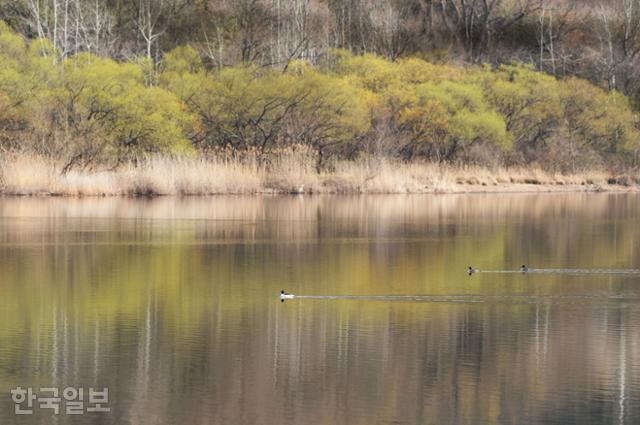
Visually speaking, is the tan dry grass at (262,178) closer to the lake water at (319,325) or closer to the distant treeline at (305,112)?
the distant treeline at (305,112)

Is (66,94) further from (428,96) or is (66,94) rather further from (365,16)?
(365,16)

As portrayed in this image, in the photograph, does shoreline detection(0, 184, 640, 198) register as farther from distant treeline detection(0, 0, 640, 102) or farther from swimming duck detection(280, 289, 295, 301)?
swimming duck detection(280, 289, 295, 301)

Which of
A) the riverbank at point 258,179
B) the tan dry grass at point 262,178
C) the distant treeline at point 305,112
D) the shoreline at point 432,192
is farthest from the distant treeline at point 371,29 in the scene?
the shoreline at point 432,192

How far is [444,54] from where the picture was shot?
8300 cm

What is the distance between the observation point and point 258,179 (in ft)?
149

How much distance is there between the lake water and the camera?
35.5ft

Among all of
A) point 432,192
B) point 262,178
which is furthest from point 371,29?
point 262,178

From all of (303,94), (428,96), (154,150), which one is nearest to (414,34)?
(428,96)

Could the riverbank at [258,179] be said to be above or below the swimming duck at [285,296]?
above

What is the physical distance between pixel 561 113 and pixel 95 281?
Result: 46224 mm

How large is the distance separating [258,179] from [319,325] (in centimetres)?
3077

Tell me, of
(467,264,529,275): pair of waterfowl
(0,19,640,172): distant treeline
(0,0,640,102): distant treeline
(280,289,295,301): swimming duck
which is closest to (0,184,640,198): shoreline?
(0,19,640,172): distant treeline

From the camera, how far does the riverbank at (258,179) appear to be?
41.6 m

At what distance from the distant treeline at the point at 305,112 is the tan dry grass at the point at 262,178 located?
4.95ft
